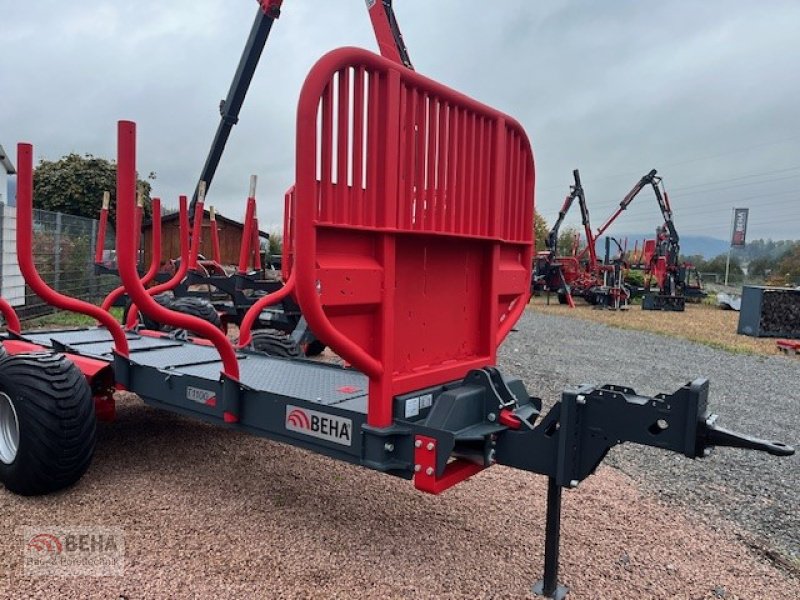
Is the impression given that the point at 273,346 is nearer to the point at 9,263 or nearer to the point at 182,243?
the point at 182,243

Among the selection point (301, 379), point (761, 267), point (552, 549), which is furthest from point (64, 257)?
point (761, 267)

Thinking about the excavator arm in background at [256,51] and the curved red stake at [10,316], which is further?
the excavator arm in background at [256,51]

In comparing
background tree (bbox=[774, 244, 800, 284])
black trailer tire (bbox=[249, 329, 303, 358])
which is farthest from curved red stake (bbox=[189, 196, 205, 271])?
background tree (bbox=[774, 244, 800, 284])

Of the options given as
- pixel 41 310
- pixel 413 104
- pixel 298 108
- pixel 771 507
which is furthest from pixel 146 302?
pixel 41 310

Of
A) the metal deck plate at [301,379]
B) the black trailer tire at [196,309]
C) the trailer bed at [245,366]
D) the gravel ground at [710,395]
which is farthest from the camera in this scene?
the black trailer tire at [196,309]

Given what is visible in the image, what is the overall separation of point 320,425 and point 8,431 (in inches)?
84.3

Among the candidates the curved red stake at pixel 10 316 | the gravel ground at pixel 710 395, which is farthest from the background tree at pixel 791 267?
the curved red stake at pixel 10 316

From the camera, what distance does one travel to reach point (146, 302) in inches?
111

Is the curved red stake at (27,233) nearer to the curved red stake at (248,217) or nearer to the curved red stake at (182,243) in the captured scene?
the curved red stake at (182,243)

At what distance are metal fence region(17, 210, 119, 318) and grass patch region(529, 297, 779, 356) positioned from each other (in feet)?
40.0

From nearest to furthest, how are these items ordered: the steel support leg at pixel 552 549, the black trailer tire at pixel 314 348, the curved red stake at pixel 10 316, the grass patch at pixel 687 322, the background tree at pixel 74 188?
the steel support leg at pixel 552 549 < the curved red stake at pixel 10 316 < the black trailer tire at pixel 314 348 < the grass patch at pixel 687 322 < the background tree at pixel 74 188

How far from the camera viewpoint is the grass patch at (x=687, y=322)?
41.1 feet

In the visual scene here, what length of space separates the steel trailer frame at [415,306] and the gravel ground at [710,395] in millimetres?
1716

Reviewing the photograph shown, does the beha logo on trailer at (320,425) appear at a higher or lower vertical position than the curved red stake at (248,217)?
lower
